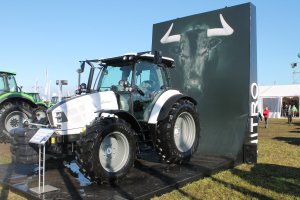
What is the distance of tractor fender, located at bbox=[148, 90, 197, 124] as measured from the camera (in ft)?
20.6

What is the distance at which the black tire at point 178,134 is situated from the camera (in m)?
6.36

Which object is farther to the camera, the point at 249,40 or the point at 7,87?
the point at 7,87

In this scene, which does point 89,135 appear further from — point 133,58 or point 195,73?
point 195,73

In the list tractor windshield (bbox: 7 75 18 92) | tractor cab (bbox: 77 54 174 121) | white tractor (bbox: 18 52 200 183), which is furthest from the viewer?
→ tractor windshield (bbox: 7 75 18 92)

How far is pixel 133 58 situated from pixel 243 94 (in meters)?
2.61

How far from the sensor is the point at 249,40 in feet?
24.0

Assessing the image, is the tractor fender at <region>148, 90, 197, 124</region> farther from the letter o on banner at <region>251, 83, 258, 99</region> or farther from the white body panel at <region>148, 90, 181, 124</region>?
the letter o on banner at <region>251, 83, 258, 99</region>

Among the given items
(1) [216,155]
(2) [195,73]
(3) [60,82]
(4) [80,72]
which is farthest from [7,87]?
(1) [216,155]

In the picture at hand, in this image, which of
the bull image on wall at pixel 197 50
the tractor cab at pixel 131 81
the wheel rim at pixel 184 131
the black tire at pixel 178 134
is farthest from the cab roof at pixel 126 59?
the bull image on wall at pixel 197 50

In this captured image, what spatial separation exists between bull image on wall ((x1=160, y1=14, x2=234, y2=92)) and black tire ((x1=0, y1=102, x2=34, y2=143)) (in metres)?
5.36

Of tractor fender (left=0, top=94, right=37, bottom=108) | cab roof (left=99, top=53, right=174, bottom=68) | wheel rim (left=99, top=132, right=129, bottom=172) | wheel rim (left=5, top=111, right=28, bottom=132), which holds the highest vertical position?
cab roof (left=99, top=53, right=174, bottom=68)

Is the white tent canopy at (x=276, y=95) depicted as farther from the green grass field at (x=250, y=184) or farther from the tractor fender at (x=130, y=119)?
the tractor fender at (x=130, y=119)

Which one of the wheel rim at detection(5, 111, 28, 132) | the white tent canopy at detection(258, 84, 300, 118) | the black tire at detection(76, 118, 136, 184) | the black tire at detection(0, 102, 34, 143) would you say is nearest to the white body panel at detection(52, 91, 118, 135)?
the black tire at detection(76, 118, 136, 184)

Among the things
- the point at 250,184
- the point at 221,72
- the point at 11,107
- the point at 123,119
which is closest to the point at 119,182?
the point at 123,119
